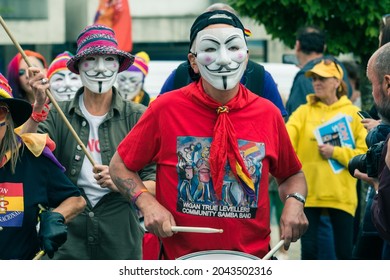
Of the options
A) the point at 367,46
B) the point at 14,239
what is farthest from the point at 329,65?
the point at 14,239

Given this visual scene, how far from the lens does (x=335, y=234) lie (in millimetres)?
10070

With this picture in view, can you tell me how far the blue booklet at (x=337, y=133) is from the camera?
10.0 metres

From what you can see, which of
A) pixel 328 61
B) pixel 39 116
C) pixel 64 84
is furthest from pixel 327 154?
pixel 39 116

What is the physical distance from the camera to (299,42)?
11242 millimetres

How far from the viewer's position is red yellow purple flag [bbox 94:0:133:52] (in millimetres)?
20453

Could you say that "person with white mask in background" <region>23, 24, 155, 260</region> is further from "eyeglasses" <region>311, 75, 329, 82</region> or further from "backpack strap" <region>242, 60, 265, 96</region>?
"eyeglasses" <region>311, 75, 329, 82</region>

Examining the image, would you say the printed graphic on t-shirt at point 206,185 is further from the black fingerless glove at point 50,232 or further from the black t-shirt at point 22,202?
the black t-shirt at point 22,202

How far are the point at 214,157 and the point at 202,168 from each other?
0.33 feet

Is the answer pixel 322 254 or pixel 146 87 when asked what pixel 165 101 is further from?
pixel 146 87

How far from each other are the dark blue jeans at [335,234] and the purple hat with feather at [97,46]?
9.29ft

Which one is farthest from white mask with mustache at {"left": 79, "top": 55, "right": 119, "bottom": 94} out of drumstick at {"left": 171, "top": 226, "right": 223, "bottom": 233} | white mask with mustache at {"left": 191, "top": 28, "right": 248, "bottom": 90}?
drumstick at {"left": 171, "top": 226, "right": 223, "bottom": 233}

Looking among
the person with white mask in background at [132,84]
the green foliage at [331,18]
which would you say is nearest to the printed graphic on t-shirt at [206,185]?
the person with white mask in background at [132,84]

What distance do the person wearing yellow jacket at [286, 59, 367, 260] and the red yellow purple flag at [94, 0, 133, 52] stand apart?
988 centimetres

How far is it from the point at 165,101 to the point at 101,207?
1576 mm
